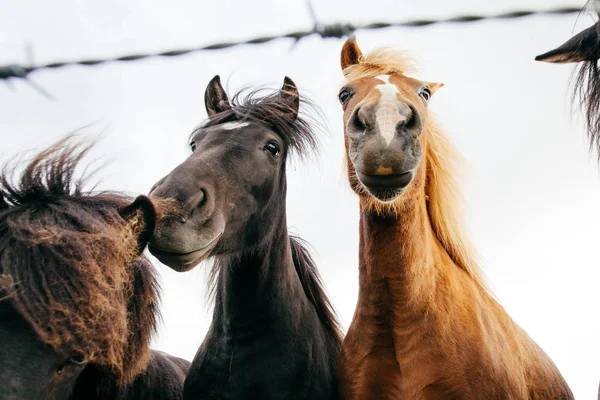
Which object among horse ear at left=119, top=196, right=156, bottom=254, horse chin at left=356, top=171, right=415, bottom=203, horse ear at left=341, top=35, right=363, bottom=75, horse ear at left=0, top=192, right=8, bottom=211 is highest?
horse ear at left=341, top=35, right=363, bottom=75

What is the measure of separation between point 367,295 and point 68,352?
189cm

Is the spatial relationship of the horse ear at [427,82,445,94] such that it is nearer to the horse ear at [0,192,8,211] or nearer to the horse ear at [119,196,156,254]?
the horse ear at [119,196,156,254]

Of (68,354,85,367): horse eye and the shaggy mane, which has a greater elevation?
the shaggy mane

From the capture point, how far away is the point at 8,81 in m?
2.29

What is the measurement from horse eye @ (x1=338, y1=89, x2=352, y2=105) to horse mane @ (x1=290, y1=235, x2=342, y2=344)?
4.51ft

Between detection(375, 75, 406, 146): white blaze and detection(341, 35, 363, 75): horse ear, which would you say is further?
detection(341, 35, 363, 75): horse ear

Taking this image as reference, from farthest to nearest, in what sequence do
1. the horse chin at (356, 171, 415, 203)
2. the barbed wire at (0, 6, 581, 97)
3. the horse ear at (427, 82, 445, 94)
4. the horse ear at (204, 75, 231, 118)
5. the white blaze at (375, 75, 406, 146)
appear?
the horse ear at (204, 75, 231, 118) → the horse ear at (427, 82, 445, 94) → the horse chin at (356, 171, 415, 203) → the white blaze at (375, 75, 406, 146) → the barbed wire at (0, 6, 581, 97)

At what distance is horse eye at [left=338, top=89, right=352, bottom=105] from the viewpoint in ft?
12.7

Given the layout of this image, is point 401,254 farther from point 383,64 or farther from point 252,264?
point 383,64

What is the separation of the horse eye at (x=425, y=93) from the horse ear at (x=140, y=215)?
188cm

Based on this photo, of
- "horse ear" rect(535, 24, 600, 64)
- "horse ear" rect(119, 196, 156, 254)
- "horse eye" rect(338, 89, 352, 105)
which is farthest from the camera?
"horse eye" rect(338, 89, 352, 105)

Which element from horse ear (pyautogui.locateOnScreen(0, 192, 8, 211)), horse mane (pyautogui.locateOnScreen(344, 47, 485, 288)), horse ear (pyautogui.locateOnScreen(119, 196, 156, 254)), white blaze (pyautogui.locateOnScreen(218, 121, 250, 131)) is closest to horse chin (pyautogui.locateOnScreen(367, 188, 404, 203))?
horse mane (pyautogui.locateOnScreen(344, 47, 485, 288))

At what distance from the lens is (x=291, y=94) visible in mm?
4531

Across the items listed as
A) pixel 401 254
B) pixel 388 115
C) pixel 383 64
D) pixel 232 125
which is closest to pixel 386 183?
pixel 388 115
